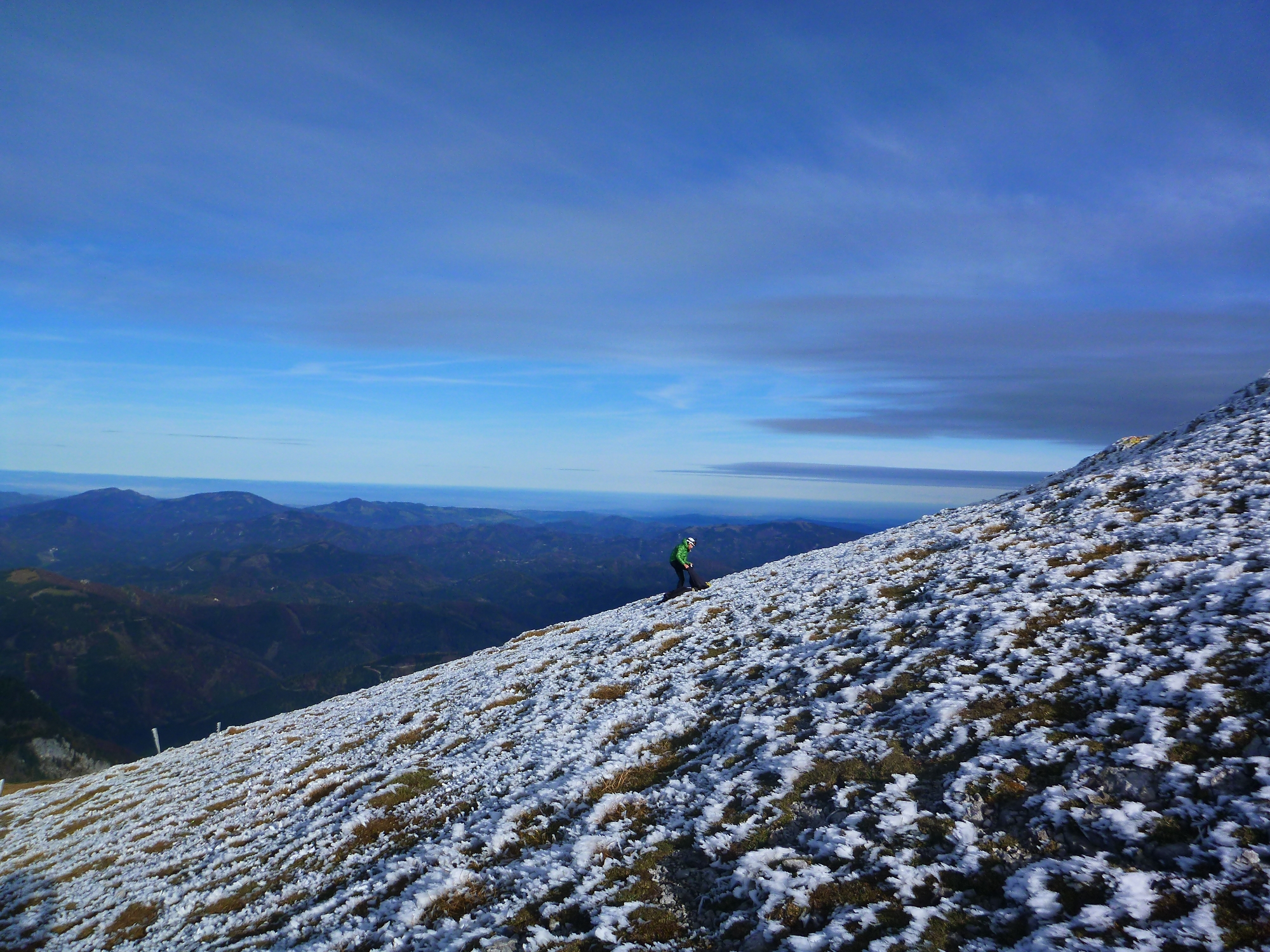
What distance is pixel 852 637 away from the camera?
17.0 metres

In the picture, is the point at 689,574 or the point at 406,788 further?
the point at 689,574

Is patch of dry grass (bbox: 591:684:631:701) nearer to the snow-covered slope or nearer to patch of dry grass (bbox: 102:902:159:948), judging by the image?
the snow-covered slope

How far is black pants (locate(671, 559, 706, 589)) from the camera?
3117 cm

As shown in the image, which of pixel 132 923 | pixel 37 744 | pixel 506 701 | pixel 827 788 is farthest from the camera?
pixel 37 744

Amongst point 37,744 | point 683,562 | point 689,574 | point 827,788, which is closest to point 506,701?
point 683,562

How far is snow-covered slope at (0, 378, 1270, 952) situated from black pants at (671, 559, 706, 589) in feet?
22.8

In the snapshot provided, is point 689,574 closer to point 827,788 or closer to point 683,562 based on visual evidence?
point 683,562

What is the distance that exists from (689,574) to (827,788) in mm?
21271

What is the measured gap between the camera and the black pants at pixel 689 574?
3117 centimetres

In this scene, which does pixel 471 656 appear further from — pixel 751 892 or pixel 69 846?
pixel 751 892

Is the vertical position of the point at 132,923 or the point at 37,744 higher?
the point at 132,923

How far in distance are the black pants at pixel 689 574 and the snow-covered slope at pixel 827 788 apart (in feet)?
22.8

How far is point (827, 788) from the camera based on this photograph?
1036 cm

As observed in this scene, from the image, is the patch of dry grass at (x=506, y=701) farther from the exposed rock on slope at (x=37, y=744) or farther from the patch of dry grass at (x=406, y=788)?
the exposed rock on slope at (x=37, y=744)
